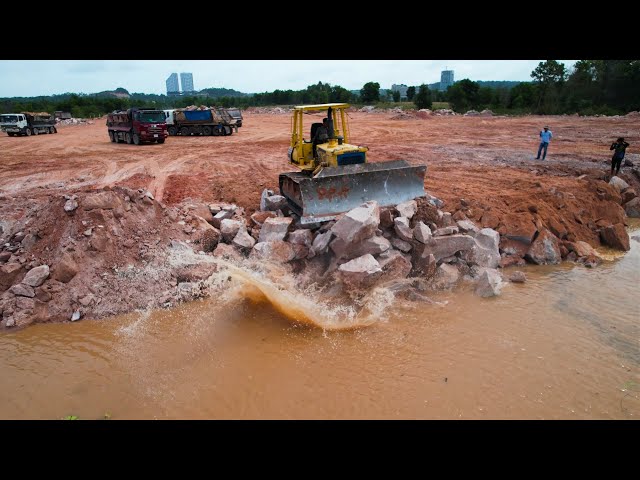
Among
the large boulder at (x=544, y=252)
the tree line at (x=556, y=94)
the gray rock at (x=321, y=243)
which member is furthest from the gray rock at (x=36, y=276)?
the tree line at (x=556, y=94)

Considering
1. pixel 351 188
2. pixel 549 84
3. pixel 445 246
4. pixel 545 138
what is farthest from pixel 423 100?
pixel 445 246

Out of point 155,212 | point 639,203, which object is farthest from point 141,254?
point 639,203

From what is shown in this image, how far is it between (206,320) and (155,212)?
10.3 ft

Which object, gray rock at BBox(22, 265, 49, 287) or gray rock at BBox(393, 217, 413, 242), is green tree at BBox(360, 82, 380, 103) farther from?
gray rock at BBox(22, 265, 49, 287)

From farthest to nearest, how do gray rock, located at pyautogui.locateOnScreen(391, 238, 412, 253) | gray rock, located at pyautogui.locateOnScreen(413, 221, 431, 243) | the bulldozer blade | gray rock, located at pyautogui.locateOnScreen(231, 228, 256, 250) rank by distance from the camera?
gray rock, located at pyautogui.locateOnScreen(231, 228, 256, 250) → the bulldozer blade → gray rock, located at pyautogui.locateOnScreen(391, 238, 412, 253) → gray rock, located at pyautogui.locateOnScreen(413, 221, 431, 243)

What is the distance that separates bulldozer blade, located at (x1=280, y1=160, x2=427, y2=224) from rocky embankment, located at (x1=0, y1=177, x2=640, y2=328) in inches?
12.2

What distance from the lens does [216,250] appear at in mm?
8078

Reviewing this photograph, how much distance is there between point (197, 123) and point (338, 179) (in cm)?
2159

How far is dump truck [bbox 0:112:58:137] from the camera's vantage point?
27.9 metres

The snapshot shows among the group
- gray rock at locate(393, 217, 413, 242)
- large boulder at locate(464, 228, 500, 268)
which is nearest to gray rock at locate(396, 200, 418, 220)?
gray rock at locate(393, 217, 413, 242)

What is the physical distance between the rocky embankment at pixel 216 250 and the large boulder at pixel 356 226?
2 centimetres

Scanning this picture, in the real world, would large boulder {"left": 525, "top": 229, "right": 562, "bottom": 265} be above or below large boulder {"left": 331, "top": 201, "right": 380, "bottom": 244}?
below

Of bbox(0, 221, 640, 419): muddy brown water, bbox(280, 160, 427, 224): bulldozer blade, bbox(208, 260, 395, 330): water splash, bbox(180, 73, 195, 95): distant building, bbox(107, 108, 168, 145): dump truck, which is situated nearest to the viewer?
bbox(0, 221, 640, 419): muddy brown water

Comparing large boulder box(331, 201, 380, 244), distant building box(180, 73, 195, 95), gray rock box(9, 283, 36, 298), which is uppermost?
distant building box(180, 73, 195, 95)
